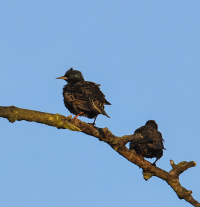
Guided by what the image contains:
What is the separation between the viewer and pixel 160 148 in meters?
10.4

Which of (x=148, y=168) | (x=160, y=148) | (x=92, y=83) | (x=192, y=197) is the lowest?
(x=192, y=197)

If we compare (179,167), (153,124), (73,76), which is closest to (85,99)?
(73,76)

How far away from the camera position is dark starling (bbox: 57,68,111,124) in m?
8.23

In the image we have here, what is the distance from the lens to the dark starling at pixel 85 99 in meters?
8.23

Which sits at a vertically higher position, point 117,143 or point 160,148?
point 160,148

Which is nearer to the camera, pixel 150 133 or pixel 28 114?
pixel 28 114

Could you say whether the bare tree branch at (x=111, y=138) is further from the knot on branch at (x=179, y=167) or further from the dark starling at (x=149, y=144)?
the dark starling at (x=149, y=144)

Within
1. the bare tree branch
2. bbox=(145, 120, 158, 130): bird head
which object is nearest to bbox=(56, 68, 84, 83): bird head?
the bare tree branch

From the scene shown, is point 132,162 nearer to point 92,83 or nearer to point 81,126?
point 81,126

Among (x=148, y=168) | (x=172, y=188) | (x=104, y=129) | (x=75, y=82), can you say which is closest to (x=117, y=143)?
(x=104, y=129)

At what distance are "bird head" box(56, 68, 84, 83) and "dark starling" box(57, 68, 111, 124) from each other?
0.53 metres

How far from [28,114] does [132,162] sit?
323 centimetres

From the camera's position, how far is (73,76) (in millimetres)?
9898

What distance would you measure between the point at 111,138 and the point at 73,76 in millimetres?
3550
